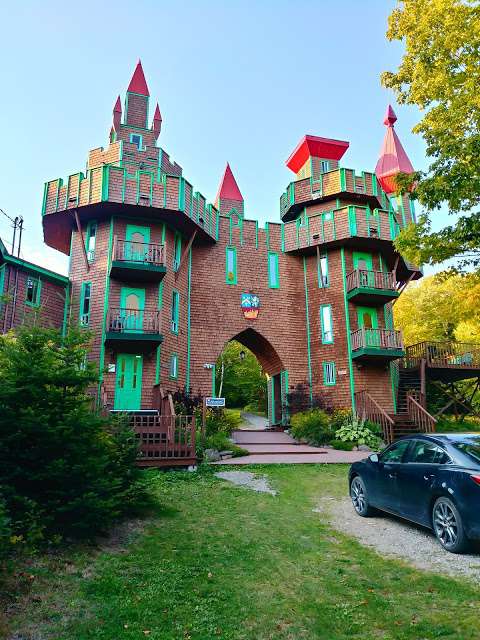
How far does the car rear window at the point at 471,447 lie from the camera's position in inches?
232

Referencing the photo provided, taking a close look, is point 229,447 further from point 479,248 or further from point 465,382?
point 465,382

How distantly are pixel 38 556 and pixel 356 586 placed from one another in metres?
3.38

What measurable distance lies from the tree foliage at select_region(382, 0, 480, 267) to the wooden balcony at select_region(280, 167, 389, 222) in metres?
10.6

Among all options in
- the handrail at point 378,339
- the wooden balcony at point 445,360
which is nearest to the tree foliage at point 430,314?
the wooden balcony at point 445,360

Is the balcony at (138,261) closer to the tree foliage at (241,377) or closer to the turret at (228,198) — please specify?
the turret at (228,198)

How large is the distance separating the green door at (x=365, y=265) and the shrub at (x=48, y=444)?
697 inches

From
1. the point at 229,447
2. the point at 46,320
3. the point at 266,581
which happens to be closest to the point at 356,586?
the point at 266,581

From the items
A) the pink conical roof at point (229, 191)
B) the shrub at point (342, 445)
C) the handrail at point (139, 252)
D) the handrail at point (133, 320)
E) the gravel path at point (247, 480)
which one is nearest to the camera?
the gravel path at point (247, 480)

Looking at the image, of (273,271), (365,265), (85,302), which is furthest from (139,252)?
(365,265)

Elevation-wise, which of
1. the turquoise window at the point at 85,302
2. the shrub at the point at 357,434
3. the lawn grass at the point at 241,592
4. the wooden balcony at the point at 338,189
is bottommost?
the lawn grass at the point at 241,592

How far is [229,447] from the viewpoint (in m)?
15.0

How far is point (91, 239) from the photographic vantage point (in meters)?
19.8

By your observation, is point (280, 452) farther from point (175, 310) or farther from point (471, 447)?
point (471, 447)

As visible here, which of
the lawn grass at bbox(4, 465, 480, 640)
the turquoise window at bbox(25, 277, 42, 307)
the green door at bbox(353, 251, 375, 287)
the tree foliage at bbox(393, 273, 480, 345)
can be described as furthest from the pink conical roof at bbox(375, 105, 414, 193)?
the lawn grass at bbox(4, 465, 480, 640)
